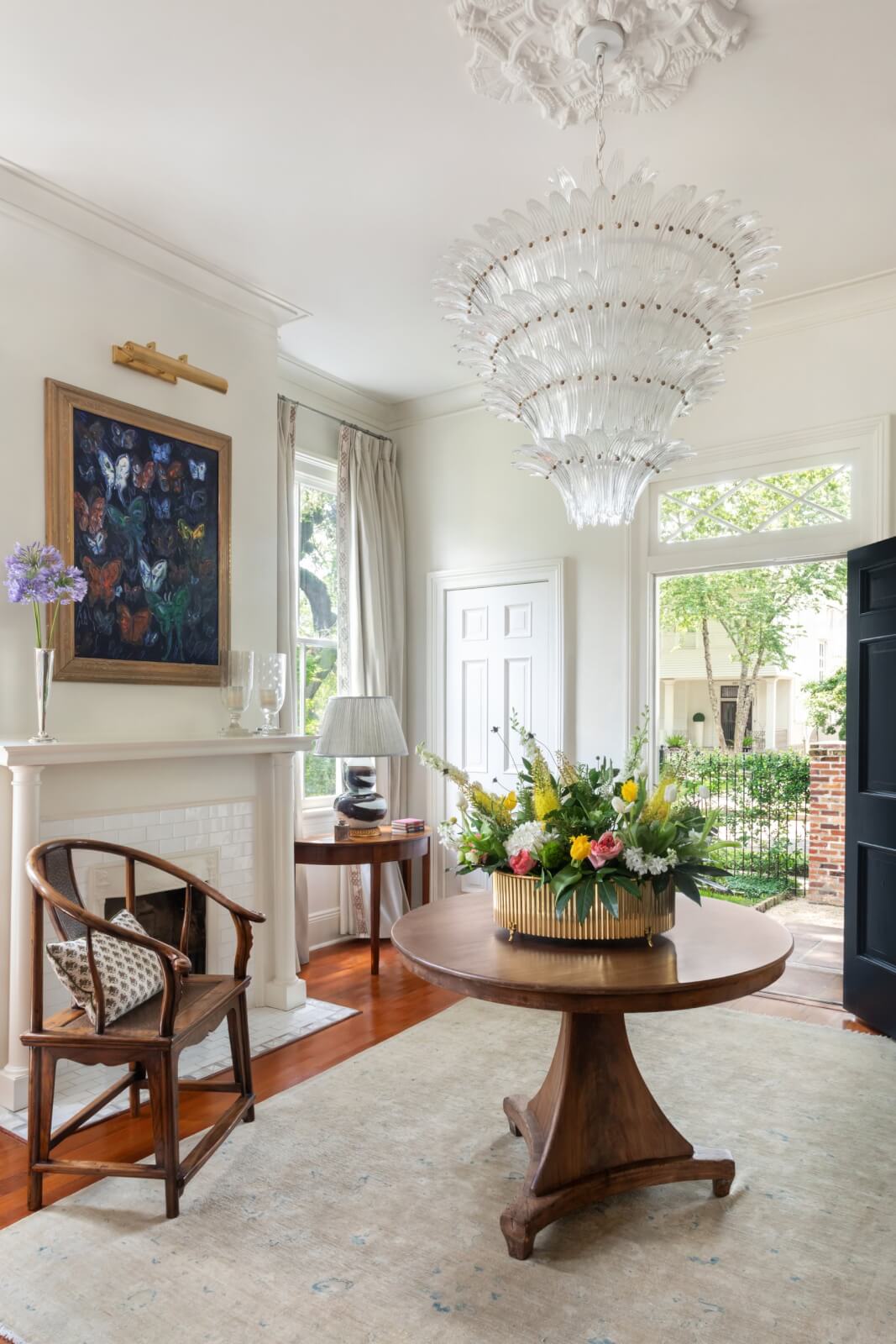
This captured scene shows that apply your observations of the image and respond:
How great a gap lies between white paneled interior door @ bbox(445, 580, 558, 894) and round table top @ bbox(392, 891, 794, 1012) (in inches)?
94.2

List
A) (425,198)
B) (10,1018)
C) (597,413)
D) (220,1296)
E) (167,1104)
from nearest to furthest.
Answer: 1. (220,1296)
2. (167,1104)
3. (597,413)
4. (10,1018)
5. (425,198)

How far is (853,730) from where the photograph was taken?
3.67 metres

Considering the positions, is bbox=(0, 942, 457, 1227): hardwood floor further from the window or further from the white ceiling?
the white ceiling

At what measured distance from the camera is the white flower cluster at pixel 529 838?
2.19m

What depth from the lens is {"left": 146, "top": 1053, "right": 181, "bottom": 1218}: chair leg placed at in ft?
7.03

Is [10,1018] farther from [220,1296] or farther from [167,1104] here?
[220,1296]

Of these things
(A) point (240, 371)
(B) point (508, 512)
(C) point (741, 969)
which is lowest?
(C) point (741, 969)

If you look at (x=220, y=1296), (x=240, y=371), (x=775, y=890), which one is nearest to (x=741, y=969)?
(x=220, y=1296)

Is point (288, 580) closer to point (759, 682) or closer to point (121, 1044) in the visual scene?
point (121, 1044)

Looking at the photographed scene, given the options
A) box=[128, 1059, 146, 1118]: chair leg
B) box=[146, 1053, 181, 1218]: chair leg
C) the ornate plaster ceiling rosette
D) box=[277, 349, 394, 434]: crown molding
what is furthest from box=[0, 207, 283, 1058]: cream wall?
the ornate plaster ceiling rosette

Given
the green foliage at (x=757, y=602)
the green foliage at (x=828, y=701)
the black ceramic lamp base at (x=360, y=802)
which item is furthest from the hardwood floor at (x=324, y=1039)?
the green foliage at (x=757, y=602)

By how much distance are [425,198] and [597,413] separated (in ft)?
4.60

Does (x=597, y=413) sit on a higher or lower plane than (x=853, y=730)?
higher

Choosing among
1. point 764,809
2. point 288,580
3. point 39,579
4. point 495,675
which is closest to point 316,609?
point 288,580
